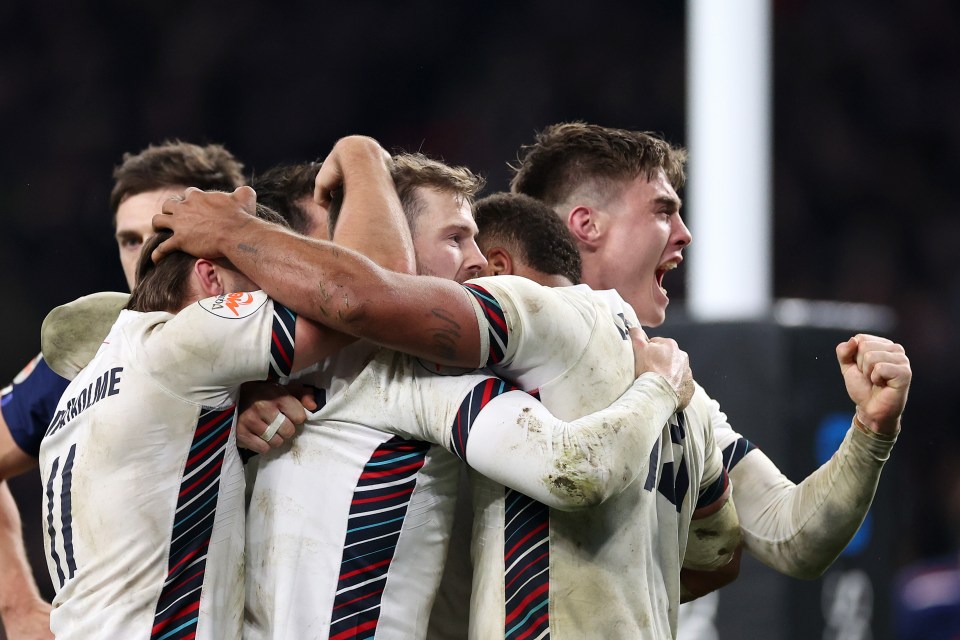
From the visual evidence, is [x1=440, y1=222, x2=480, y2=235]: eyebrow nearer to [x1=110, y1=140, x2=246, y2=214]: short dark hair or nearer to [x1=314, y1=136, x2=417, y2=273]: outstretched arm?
[x1=314, y1=136, x2=417, y2=273]: outstretched arm

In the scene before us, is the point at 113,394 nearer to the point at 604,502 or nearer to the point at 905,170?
the point at 604,502

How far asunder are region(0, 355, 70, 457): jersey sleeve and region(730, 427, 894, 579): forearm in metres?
2.08

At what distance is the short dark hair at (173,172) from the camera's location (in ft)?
14.6

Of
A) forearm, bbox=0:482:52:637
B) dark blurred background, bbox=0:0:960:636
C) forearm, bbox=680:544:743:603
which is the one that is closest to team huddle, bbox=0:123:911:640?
forearm, bbox=680:544:743:603

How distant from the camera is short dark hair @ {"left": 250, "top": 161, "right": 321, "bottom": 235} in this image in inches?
154

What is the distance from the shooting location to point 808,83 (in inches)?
→ 543

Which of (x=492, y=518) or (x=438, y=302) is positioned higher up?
(x=438, y=302)

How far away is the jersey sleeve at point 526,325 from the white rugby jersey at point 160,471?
1.42ft

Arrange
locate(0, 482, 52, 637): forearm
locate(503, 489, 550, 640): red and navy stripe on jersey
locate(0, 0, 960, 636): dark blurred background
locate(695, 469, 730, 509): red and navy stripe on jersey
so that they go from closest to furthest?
locate(503, 489, 550, 640): red and navy stripe on jersey → locate(695, 469, 730, 509): red and navy stripe on jersey → locate(0, 482, 52, 637): forearm → locate(0, 0, 960, 636): dark blurred background

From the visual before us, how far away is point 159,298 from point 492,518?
0.92 meters

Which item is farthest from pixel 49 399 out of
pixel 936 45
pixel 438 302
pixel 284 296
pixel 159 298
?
pixel 936 45

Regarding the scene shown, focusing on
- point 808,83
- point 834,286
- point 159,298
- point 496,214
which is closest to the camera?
point 159,298

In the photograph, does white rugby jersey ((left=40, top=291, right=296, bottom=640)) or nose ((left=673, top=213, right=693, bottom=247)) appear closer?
white rugby jersey ((left=40, top=291, right=296, bottom=640))

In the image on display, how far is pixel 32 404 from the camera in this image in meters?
3.68
